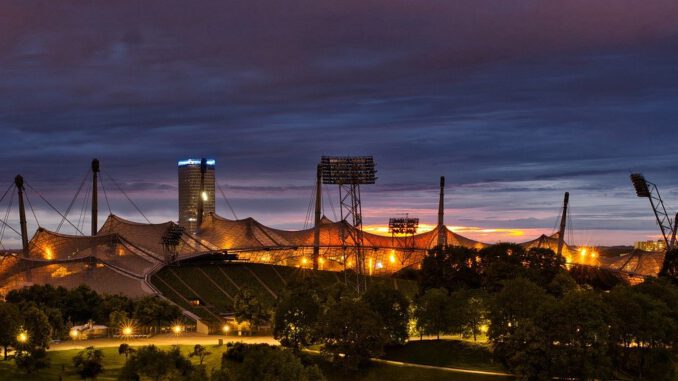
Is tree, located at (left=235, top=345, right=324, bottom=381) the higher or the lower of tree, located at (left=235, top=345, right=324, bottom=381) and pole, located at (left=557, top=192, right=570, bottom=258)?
the lower

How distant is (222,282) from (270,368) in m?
73.8

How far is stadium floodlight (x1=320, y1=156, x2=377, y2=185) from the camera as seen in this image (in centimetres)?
11681

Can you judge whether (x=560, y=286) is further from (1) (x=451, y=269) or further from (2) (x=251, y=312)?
(2) (x=251, y=312)

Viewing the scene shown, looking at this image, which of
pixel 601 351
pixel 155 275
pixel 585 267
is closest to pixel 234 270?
pixel 155 275

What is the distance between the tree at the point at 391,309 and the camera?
87062 mm

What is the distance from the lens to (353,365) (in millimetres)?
81188

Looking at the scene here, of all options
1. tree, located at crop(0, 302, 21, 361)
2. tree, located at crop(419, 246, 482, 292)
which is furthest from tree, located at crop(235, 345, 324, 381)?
tree, located at crop(419, 246, 482, 292)

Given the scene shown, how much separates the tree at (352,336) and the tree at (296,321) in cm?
264

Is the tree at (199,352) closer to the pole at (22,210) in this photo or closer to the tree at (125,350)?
the tree at (125,350)

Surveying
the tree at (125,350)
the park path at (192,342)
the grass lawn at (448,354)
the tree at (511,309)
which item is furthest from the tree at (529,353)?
the tree at (125,350)

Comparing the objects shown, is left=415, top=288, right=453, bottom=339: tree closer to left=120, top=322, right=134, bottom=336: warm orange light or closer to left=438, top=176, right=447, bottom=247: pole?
left=120, top=322, right=134, bottom=336: warm orange light

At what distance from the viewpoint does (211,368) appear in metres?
80.8

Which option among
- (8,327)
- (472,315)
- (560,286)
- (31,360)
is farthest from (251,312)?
(560,286)

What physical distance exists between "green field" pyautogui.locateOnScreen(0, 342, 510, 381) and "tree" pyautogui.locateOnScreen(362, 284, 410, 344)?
4.68 meters
